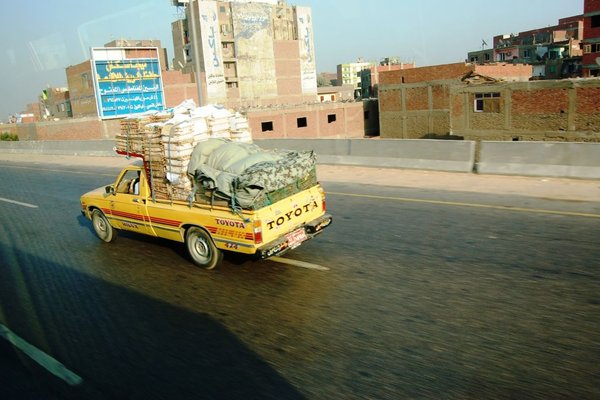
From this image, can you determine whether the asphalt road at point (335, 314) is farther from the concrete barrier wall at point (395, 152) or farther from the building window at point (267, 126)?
the building window at point (267, 126)

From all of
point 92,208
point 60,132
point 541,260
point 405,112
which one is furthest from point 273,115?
point 541,260

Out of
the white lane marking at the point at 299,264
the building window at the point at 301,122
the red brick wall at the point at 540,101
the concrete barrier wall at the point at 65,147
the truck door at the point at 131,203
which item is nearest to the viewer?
the white lane marking at the point at 299,264

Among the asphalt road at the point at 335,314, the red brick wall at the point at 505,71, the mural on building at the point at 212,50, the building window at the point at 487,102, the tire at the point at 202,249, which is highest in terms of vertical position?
the mural on building at the point at 212,50

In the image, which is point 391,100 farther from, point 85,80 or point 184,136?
point 85,80

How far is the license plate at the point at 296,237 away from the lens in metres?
7.44

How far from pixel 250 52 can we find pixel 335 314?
86888 millimetres

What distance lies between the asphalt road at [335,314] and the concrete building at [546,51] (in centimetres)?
5541

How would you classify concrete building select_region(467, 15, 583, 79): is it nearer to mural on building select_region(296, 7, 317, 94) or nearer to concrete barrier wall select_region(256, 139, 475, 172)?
→ mural on building select_region(296, 7, 317, 94)

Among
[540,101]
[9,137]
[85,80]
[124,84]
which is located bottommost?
[540,101]

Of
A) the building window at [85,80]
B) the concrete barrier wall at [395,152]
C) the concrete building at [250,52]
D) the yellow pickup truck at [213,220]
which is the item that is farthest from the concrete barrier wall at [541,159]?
the concrete building at [250,52]

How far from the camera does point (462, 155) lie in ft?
49.5

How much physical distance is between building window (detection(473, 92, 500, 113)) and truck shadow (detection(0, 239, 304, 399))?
113 ft

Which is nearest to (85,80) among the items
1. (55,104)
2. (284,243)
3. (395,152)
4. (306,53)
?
(55,104)

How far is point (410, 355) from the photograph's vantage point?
15.7 feet
